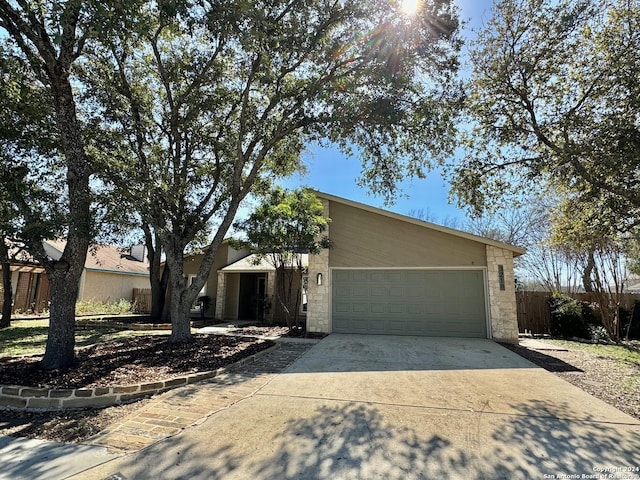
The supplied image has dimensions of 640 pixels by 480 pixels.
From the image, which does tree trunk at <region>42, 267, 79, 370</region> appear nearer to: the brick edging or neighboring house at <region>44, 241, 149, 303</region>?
the brick edging

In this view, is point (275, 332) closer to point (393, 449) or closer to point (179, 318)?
point (179, 318)

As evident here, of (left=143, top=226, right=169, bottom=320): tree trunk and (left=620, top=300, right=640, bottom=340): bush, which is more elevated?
(left=143, top=226, right=169, bottom=320): tree trunk

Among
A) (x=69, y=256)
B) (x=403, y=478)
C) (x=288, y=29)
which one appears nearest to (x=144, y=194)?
(x=69, y=256)

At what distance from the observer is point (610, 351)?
380 inches

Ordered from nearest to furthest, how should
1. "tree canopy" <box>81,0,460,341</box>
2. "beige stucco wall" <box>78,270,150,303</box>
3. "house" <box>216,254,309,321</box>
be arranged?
"tree canopy" <box>81,0,460,341</box>, "house" <box>216,254,309,321</box>, "beige stucco wall" <box>78,270,150,303</box>

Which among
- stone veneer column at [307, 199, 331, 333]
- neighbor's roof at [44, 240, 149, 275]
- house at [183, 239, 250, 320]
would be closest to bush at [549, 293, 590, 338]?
stone veneer column at [307, 199, 331, 333]

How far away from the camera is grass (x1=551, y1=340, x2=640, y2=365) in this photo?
8.48m

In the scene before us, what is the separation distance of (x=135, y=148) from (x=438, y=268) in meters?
9.53

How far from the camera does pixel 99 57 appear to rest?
27.6ft

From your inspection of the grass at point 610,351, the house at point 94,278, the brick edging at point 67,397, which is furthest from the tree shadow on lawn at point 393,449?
the house at point 94,278

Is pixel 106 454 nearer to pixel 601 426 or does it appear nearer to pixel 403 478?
pixel 403 478

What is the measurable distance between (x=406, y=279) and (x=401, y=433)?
7686mm

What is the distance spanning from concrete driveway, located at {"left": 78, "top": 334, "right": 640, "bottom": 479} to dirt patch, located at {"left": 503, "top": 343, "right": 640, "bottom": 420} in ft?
1.19

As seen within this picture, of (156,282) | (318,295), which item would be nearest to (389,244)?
(318,295)
